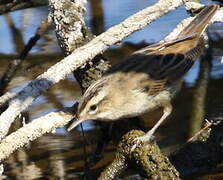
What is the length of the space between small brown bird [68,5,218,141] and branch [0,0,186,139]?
21cm

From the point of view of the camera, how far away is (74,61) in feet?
21.4

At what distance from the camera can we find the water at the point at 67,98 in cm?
794

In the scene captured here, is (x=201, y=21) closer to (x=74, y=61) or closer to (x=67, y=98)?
(x=74, y=61)

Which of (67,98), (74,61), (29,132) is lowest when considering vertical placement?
(67,98)

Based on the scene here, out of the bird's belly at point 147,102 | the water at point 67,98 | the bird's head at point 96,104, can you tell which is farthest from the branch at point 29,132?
the water at point 67,98

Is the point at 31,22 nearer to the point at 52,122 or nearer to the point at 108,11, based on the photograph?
the point at 108,11

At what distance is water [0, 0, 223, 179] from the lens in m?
7.94

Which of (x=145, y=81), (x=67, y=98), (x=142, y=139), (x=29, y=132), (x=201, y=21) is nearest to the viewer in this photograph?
(x=29, y=132)

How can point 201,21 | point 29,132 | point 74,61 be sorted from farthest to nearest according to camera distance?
point 201,21
point 74,61
point 29,132

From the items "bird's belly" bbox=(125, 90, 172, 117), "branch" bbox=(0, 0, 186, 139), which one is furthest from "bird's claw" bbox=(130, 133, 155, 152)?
"branch" bbox=(0, 0, 186, 139)

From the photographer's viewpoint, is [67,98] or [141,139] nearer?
[141,139]

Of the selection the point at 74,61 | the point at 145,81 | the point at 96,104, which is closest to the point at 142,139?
the point at 96,104

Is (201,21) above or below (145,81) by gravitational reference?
above

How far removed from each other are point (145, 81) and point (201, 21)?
0.68 metres
